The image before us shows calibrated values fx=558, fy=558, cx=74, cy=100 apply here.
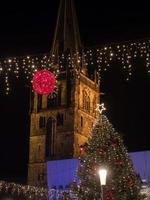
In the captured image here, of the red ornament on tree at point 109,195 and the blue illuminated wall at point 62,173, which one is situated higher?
the blue illuminated wall at point 62,173

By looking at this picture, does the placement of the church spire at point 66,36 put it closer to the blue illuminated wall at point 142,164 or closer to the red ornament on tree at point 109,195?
the blue illuminated wall at point 142,164

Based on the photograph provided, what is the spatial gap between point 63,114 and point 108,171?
4694cm

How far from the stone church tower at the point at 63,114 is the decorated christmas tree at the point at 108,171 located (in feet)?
140

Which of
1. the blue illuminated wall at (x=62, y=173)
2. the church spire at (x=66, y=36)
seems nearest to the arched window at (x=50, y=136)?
the church spire at (x=66, y=36)

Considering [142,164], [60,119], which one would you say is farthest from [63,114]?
[142,164]

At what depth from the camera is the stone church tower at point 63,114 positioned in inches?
2655

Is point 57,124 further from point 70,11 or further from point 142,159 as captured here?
point 142,159

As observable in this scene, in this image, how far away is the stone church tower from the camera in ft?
221

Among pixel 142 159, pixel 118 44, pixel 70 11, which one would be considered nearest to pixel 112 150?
pixel 118 44

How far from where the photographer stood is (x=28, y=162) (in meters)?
69.4

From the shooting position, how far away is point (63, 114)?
69.5 metres

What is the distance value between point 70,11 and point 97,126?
4343cm

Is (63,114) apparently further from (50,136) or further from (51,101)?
(51,101)

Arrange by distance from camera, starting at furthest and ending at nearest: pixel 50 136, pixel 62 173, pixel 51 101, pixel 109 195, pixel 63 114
Result: pixel 51 101, pixel 63 114, pixel 50 136, pixel 62 173, pixel 109 195
